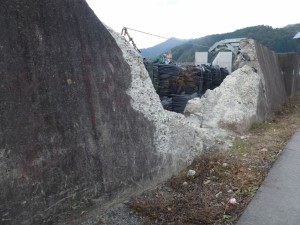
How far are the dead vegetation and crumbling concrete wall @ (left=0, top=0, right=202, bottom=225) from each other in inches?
10.1

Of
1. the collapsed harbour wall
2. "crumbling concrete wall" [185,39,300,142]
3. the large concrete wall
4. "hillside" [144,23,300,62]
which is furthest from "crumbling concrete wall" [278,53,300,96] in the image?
"hillside" [144,23,300,62]

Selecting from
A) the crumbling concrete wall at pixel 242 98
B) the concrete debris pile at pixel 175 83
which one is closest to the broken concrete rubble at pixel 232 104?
the crumbling concrete wall at pixel 242 98

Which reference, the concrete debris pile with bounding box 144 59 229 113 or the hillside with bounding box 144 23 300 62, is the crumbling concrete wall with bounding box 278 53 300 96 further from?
the hillside with bounding box 144 23 300 62

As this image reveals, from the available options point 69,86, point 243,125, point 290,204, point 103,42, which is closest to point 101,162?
point 69,86

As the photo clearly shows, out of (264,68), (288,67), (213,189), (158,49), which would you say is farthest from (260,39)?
(213,189)

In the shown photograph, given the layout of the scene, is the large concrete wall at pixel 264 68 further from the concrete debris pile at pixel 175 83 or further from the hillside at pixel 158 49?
the hillside at pixel 158 49

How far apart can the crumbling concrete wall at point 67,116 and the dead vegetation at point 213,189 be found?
10.1 inches

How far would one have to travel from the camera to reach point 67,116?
2812 millimetres

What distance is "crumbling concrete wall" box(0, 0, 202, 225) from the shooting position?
2.46 m

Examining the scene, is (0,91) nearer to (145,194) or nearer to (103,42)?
(103,42)

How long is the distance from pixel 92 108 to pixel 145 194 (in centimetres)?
112

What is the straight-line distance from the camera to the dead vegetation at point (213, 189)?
326 cm

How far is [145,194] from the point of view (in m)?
3.62

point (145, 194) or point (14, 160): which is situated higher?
point (14, 160)
